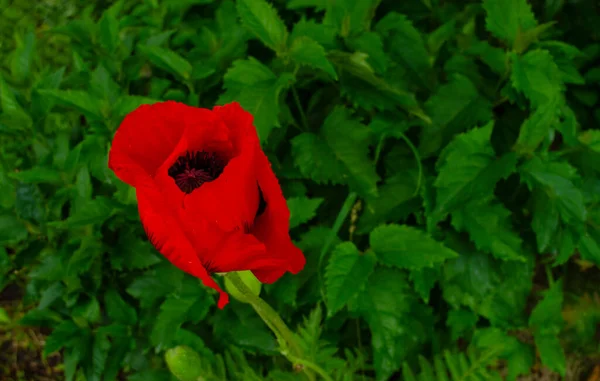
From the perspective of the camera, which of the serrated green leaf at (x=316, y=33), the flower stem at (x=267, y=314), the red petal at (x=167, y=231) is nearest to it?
the red petal at (x=167, y=231)

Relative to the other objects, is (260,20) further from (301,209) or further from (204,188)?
(204,188)

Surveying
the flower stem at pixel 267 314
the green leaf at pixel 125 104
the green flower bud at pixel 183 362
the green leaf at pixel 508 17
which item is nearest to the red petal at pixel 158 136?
the flower stem at pixel 267 314

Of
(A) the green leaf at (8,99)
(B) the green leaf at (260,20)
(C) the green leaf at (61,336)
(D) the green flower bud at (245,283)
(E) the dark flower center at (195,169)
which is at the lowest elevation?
(C) the green leaf at (61,336)

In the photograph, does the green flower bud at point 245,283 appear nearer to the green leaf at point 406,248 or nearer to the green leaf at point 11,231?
the green leaf at point 406,248

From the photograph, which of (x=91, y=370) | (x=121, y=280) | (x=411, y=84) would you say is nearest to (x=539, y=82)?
(x=411, y=84)

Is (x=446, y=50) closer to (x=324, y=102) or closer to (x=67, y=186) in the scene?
(x=324, y=102)

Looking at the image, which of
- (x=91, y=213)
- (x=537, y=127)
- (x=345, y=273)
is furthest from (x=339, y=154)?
(x=91, y=213)
